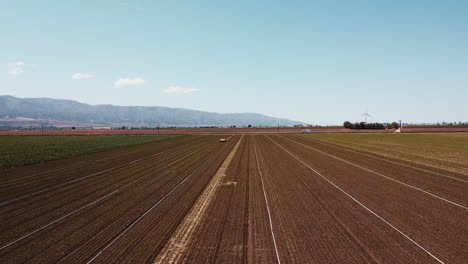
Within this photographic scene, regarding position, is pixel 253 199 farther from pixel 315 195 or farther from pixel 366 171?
pixel 366 171

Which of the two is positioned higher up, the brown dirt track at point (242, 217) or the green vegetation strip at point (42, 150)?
the brown dirt track at point (242, 217)

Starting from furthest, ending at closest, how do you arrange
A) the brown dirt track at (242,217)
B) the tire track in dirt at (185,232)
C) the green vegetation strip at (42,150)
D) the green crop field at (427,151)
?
the green vegetation strip at (42,150) < the green crop field at (427,151) < the brown dirt track at (242,217) < the tire track in dirt at (185,232)

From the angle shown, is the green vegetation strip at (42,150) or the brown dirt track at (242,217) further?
the green vegetation strip at (42,150)

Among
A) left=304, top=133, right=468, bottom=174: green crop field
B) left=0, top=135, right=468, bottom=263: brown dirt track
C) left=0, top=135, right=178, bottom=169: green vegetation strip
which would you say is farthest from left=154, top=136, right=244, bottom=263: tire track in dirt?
left=0, top=135, right=178, bottom=169: green vegetation strip

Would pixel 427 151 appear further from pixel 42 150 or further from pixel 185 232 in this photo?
pixel 42 150

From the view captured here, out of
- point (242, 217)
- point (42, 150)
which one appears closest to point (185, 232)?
→ point (242, 217)

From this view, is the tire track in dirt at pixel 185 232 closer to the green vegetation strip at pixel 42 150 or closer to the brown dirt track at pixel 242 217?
the brown dirt track at pixel 242 217

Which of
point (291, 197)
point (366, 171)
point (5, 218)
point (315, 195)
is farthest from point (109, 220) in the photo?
point (366, 171)

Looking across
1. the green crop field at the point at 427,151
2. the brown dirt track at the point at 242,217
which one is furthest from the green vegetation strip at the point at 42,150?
the green crop field at the point at 427,151

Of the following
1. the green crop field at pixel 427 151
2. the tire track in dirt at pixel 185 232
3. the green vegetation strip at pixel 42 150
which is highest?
the green crop field at pixel 427 151
